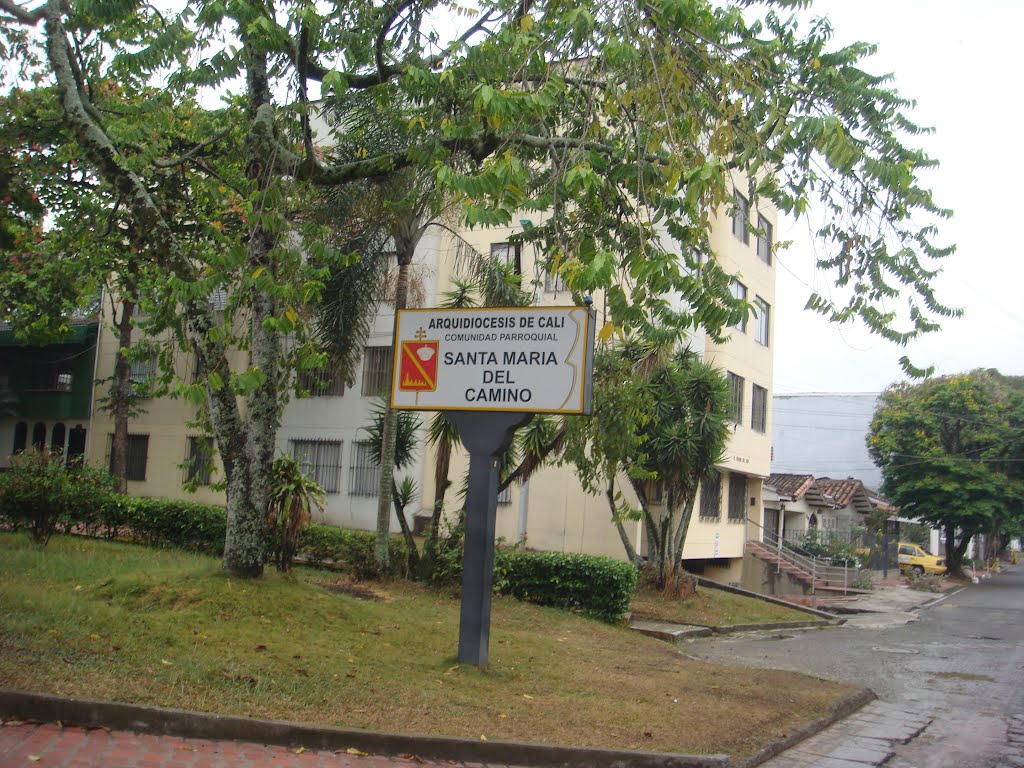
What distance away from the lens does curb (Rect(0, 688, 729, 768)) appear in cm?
634

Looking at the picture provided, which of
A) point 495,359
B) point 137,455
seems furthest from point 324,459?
point 495,359

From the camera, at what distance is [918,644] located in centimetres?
1769

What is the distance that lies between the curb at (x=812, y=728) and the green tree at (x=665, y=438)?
5.91 metres

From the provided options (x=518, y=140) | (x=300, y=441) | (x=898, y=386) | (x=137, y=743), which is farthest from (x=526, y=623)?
(x=898, y=386)

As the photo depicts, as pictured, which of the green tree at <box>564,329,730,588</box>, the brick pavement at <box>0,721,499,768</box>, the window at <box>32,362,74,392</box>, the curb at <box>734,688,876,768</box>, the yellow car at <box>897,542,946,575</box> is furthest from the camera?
the yellow car at <box>897,542,946,575</box>

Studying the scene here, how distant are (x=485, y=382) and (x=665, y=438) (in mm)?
10498

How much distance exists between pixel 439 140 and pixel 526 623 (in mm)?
7402

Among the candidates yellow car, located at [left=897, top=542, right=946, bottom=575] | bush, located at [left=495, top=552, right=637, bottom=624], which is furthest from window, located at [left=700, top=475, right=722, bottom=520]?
yellow car, located at [left=897, top=542, right=946, bottom=575]

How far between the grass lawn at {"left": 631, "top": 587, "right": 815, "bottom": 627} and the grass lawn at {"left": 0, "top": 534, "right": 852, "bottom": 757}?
5938 mm

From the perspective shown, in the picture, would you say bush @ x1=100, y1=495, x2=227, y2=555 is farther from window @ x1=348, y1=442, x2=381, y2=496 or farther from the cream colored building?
window @ x1=348, y1=442, x2=381, y2=496

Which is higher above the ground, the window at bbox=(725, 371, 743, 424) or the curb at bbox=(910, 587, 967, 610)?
the window at bbox=(725, 371, 743, 424)

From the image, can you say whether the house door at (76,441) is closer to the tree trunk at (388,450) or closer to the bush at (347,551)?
the bush at (347,551)

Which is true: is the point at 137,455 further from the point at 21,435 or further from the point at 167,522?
the point at 167,522

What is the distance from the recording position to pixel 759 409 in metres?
27.6
